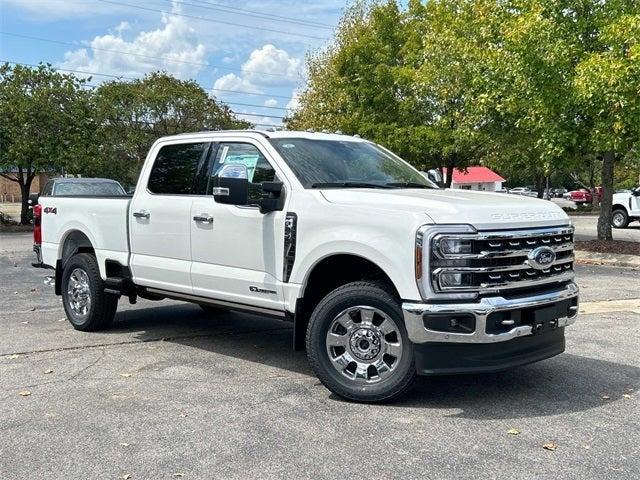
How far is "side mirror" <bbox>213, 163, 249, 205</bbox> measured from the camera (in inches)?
214

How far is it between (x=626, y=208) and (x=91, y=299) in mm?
22695

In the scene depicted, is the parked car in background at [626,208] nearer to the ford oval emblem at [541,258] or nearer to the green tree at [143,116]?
the ford oval emblem at [541,258]

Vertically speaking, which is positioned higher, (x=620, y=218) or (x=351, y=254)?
(x=351, y=254)

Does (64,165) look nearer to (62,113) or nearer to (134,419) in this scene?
(62,113)

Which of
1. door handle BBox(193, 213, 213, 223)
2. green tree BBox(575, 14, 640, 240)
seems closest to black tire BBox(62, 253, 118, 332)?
door handle BBox(193, 213, 213, 223)

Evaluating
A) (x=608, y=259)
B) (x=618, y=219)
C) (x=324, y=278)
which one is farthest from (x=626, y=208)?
(x=324, y=278)

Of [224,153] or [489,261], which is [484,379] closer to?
[489,261]

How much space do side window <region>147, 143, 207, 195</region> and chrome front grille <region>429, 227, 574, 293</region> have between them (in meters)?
2.80

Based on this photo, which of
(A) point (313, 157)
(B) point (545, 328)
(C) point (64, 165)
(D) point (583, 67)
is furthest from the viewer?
(C) point (64, 165)

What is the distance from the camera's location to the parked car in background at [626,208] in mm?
24947

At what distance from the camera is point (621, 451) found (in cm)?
415

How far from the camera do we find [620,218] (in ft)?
84.2

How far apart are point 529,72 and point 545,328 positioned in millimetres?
10977

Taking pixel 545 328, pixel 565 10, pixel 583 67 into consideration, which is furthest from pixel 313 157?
pixel 565 10
